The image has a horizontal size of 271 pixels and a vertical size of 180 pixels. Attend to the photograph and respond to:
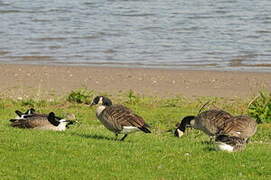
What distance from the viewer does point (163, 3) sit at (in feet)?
154

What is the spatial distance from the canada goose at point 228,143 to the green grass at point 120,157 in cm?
11

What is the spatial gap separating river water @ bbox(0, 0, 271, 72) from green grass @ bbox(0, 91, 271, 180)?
45.1ft

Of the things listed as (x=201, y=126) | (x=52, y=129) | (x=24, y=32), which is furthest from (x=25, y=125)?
(x=24, y=32)

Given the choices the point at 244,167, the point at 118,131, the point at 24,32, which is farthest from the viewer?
the point at 24,32

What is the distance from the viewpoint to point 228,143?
34.7 ft

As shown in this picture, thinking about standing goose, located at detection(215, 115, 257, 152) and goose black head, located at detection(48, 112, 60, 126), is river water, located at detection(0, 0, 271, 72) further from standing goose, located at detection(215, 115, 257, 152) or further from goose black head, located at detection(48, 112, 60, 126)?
standing goose, located at detection(215, 115, 257, 152)

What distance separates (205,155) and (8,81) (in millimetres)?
12809

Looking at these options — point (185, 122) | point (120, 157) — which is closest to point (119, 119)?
point (120, 157)

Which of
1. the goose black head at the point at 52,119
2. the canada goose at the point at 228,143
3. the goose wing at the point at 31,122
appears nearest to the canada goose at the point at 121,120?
the canada goose at the point at 228,143

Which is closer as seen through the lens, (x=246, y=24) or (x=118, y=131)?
(x=118, y=131)

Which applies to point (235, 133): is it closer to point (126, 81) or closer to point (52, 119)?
point (52, 119)

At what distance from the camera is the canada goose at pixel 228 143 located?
10594 millimetres

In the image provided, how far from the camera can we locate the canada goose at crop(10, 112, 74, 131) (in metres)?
13.2

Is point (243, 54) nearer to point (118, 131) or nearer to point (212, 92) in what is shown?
point (212, 92)
